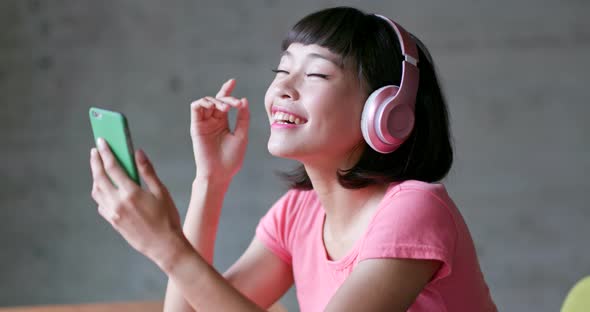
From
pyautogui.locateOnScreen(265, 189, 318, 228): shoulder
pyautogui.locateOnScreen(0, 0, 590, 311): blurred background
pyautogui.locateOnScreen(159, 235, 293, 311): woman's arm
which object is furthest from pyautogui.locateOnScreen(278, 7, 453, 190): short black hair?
pyautogui.locateOnScreen(0, 0, 590, 311): blurred background

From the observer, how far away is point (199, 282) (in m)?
1.09

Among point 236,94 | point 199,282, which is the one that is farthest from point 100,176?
point 236,94

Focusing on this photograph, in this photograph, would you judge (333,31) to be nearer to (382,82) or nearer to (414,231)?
(382,82)

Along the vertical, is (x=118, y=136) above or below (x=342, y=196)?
above

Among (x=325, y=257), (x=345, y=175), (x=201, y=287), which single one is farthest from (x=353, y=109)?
(x=201, y=287)

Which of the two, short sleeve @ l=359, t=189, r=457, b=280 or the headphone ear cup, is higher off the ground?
the headphone ear cup

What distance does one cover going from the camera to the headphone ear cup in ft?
4.03

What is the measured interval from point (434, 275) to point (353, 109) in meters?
0.33

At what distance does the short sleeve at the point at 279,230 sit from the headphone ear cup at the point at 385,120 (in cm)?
36

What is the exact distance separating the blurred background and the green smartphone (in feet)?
6.06

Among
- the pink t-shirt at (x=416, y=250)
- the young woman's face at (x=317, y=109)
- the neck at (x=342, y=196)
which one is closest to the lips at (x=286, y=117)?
the young woman's face at (x=317, y=109)

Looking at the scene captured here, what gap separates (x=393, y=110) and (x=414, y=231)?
Answer: 214 millimetres

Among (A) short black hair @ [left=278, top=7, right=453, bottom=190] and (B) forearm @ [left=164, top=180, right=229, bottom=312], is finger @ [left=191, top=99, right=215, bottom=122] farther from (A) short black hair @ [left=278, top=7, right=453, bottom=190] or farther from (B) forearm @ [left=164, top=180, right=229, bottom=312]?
(A) short black hair @ [left=278, top=7, right=453, bottom=190]

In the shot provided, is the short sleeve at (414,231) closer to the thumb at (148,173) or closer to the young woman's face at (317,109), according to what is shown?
the young woman's face at (317,109)
